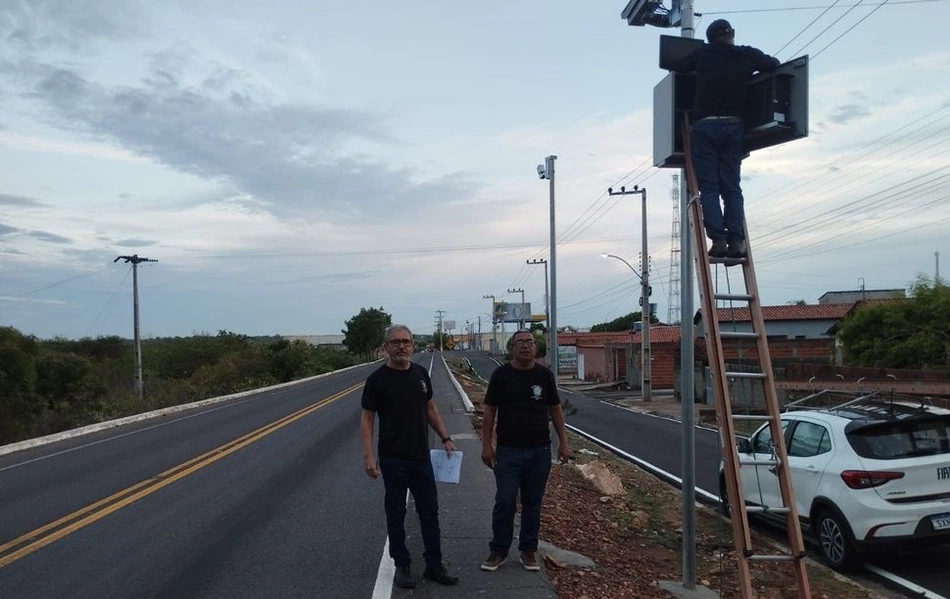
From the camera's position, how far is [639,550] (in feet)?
30.3

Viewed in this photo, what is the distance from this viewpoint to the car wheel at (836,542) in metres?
8.59

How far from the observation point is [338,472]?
1255cm

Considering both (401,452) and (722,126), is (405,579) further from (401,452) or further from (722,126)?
(722,126)

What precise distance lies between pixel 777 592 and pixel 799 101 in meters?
4.80

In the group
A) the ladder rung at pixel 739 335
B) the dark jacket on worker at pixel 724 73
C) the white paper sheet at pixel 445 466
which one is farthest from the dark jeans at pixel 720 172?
the white paper sheet at pixel 445 466

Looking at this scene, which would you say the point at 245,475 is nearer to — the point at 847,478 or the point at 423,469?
the point at 423,469

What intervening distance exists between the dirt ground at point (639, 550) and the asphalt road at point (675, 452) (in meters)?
0.59

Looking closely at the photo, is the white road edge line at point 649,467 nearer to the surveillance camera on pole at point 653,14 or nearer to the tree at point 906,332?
the surveillance camera on pole at point 653,14

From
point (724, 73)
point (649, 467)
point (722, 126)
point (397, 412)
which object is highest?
point (724, 73)

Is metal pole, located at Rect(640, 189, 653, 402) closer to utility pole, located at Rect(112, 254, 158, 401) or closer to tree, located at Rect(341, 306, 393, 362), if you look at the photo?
utility pole, located at Rect(112, 254, 158, 401)

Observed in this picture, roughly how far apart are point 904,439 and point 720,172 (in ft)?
15.3

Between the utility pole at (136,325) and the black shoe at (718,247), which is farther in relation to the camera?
the utility pole at (136,325)

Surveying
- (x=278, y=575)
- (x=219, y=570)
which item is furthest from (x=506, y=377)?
(x=219, y=570)

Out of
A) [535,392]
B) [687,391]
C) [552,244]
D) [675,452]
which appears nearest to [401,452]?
[535,392]
